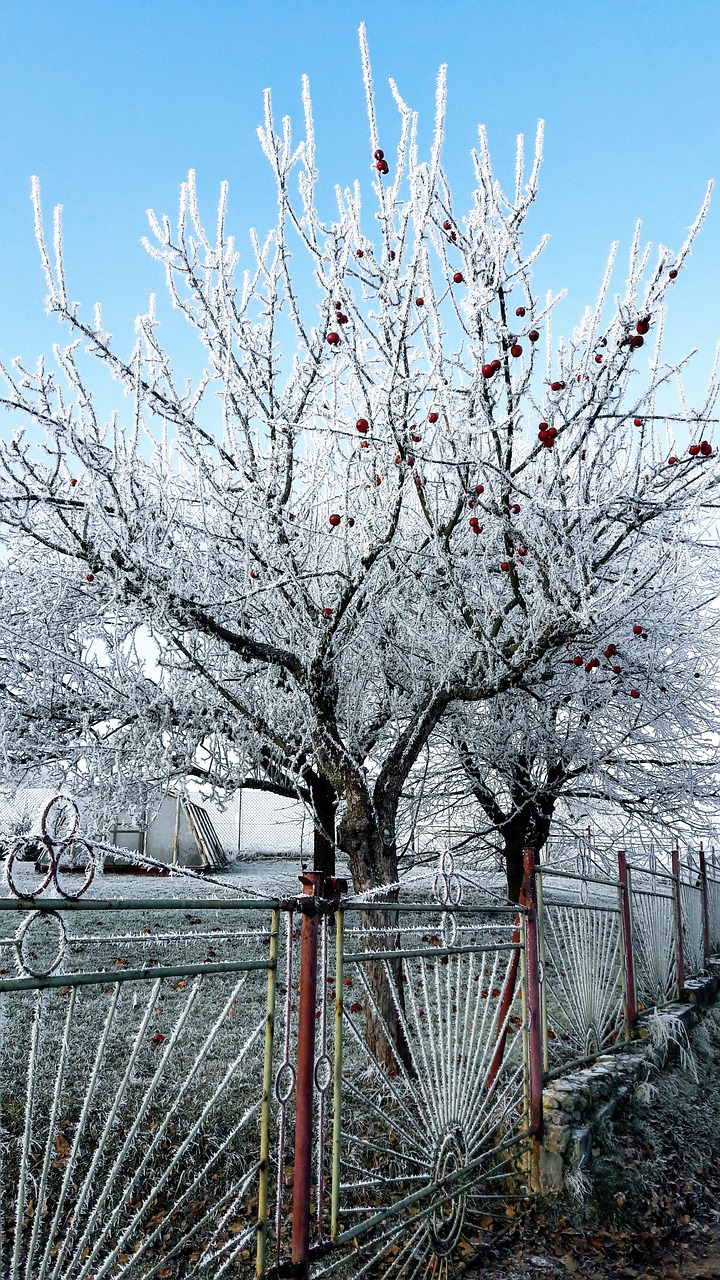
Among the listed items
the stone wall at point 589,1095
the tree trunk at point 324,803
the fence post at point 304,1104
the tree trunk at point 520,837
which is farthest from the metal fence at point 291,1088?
the tree trunk at point 520,837

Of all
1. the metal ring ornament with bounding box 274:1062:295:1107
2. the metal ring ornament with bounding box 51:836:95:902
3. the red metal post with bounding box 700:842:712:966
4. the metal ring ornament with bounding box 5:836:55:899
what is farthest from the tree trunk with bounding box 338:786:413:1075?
the red metal post with bounding box 700:842:712:966

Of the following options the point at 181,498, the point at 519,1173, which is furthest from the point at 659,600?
the point at 519,1173

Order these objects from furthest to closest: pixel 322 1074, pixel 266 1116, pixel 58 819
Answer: pixel 322 1074
pixel 266 1116
pixel 58 819

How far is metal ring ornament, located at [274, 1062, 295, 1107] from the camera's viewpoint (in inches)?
110

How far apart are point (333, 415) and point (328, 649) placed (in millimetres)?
1540

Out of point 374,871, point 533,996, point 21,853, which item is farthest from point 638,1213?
point 21,853

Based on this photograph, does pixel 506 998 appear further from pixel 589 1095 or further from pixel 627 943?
pixel 627 943

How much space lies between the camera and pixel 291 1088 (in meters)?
2.84

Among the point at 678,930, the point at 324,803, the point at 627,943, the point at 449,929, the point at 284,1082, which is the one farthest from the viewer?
the point at 324,803

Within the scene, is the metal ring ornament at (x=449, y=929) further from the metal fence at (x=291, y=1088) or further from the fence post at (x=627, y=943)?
the fence post at (x=627, y=943)

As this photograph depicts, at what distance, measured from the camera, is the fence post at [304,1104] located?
2793 millimetres

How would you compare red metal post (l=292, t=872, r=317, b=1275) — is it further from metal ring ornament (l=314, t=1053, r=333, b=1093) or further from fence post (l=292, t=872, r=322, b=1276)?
metal ring ornament (l=314, t=1053, r=333, b=1093)

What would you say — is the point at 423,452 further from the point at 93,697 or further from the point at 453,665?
the point at 93,697

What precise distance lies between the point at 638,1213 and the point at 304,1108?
8.71ft
